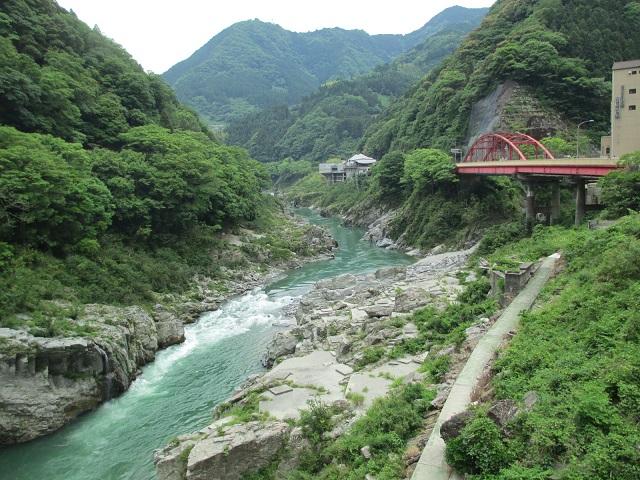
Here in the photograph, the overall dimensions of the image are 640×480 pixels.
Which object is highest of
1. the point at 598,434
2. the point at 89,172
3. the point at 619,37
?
the point at 619,37

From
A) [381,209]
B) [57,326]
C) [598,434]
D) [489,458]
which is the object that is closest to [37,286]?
[57,326]

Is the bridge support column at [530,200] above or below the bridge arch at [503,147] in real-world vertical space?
below

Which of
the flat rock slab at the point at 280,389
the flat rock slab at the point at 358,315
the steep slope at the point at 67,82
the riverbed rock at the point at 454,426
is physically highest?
the steep slope at the point at 67,82

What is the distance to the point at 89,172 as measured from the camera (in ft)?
96.2

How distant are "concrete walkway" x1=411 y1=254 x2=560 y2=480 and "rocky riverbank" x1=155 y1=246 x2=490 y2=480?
656 mm

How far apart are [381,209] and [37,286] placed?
5332cm

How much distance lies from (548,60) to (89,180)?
54.2m

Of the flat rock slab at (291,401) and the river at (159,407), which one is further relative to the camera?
the river at (159,407)

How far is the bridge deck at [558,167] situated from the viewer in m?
28.0

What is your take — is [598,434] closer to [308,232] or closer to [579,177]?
[579,177]

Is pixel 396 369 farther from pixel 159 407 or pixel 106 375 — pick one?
pixel 106 375

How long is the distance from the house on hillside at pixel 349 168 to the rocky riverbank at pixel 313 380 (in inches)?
2678

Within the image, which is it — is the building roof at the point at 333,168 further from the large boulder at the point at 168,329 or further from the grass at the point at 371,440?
the grass at the point at 371,440

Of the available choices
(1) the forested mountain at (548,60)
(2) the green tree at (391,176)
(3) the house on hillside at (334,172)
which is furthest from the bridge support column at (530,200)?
(3) the house on hillside at (334,172)
